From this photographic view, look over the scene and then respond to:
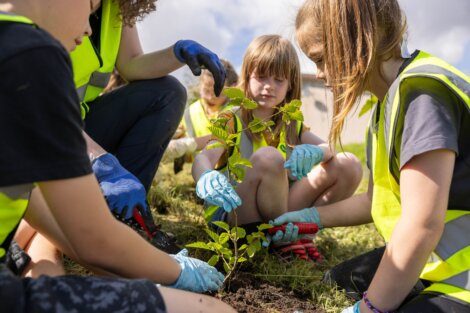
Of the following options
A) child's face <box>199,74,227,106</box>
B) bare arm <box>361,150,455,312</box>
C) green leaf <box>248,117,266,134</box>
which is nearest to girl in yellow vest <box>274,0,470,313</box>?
bare arm <box>361,150,455,312</box>

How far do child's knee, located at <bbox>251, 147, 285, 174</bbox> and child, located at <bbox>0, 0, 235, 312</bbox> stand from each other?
1.15 meters

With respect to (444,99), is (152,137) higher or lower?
lower

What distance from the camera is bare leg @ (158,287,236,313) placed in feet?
3.48

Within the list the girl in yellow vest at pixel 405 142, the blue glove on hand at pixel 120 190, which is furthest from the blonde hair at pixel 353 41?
the blue glove on hand at pixel 120 190

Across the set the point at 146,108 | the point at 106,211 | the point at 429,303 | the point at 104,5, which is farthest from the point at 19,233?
the point at 429,303

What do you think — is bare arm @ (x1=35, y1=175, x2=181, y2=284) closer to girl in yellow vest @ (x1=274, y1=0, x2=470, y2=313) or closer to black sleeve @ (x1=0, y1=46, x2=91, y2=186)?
black sleeve @ (x1=0, y1=46, x2=91, y2=186)

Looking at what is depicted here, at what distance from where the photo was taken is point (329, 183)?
8.63ft

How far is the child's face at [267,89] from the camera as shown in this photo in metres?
2.75

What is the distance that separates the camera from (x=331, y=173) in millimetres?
2605

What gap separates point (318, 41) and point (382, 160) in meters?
0.52

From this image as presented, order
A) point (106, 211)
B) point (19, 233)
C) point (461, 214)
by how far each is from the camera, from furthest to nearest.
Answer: point (19, 233) < point (461, 214) < point (106, 211)

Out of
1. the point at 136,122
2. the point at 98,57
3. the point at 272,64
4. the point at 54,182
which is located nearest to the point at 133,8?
the point at 98,57

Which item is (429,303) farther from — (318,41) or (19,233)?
(19,233)

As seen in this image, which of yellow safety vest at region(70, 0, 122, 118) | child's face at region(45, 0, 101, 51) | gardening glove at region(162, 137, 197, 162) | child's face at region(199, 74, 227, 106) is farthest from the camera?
child's face at region(199, 74, 227, 106)
